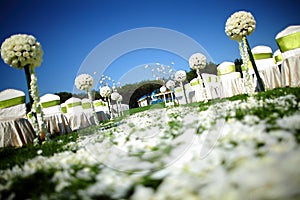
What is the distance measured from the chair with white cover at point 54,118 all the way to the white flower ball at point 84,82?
1369 mm

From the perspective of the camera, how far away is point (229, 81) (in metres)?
9.07

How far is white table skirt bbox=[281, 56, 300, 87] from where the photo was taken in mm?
4883

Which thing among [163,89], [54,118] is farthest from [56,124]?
[163,89]

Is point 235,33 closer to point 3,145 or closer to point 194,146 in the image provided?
point 194,146

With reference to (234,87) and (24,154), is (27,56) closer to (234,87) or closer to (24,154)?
(24,154)

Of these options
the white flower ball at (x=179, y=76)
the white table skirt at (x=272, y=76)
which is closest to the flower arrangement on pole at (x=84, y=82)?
the white table skirt at (x=272, y=76)

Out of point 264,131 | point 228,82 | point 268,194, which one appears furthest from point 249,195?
point 228,82

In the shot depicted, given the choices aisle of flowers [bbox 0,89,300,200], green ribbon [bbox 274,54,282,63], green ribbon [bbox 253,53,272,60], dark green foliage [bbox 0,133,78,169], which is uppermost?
green ribbon [bbox 253,53,272,60]

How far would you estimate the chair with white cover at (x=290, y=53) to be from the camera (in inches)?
194

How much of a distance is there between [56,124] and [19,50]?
144 inches

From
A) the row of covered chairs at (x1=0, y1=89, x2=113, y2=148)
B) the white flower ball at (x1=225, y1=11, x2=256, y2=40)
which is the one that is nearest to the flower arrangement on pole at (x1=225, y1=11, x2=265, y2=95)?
the white flower ball at (x1=225, y1=11, x2=256, y2=40)

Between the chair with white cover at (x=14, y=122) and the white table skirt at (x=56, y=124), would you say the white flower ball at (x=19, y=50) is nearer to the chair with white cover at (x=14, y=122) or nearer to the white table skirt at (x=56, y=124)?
the chair with white cover at (x=14, y=122)

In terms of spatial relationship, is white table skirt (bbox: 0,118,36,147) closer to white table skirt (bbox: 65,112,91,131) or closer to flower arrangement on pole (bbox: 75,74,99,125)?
flower arrangement on pole (bbox: 75,74,99,125)

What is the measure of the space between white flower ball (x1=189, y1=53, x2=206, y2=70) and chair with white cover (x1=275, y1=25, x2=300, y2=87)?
96.7 inches
